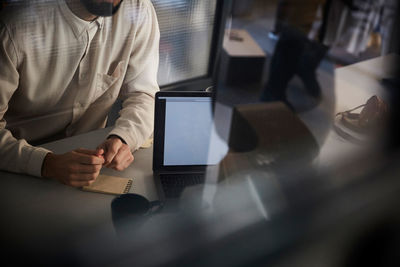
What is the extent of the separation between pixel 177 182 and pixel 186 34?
25 centimetres

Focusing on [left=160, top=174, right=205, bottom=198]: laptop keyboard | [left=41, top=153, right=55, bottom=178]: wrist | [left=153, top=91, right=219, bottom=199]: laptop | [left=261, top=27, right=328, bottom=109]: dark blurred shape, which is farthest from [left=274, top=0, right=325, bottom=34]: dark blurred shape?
[left=41, top=153, right=55, bottom=178]: wrist

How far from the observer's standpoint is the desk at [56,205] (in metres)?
0.48

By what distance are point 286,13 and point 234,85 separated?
0.11 m

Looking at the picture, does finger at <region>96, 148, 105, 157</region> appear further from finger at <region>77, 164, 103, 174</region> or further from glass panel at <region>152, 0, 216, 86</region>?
glass panel at <region>152, 0, 216, 86</region>

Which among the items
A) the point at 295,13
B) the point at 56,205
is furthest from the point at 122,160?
the point at 295,13

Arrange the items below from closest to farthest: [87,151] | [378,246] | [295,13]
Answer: [295,13], [87,151], [378,246]

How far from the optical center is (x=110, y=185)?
0.57m

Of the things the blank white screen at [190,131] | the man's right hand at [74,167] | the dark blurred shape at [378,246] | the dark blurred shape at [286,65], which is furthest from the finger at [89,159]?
the dark blurred shape at [378,246]

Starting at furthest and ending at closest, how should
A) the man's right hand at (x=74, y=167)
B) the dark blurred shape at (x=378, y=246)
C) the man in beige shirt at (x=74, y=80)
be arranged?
1. the dark blurred shape at (x=378, y=246)
2. the man's right hand at (x=74, y=167)
3. the man in beige shirt at (x=74, y=80)

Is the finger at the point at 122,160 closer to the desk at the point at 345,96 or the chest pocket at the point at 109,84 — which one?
the chest pocket at the point at 109,84

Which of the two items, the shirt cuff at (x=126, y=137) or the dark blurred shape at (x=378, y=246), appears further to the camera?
the dark blurred shape at (x=378, y=246)

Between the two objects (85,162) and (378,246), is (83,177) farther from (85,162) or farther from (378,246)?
(378,246)

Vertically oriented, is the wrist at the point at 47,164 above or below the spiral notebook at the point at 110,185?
above

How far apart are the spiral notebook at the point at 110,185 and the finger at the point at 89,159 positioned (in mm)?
48
